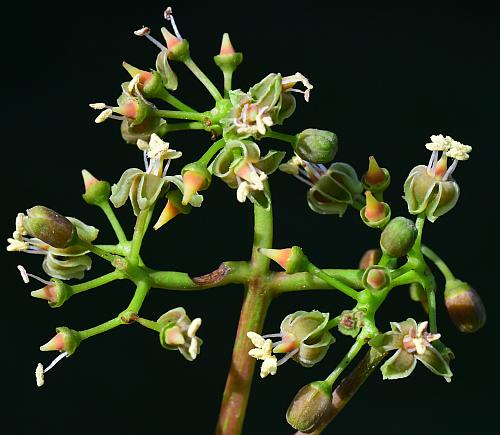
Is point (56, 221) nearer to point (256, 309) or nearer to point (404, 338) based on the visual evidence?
point (256, 309)

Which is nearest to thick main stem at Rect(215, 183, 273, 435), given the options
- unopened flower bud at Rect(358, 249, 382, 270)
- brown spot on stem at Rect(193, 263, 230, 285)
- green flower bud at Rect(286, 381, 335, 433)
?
brown spot on stem at Rect(193, 263, 230, 285)

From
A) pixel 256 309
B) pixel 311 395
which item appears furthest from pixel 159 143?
pixel 311 395

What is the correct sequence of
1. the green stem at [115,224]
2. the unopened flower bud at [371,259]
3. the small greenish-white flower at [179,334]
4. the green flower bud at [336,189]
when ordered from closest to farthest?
the small greenish-white flower at [179,334] < the green stem at [115,224] < the green flower bud at [336,189] < the unopened flower bud at [371,259]

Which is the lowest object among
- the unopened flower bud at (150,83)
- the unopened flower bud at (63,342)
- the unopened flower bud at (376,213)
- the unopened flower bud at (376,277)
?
the unopened flower bud at (63,342)

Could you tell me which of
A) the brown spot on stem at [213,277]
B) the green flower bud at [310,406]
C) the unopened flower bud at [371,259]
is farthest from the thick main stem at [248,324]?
the unopened flower bud at [371,259]

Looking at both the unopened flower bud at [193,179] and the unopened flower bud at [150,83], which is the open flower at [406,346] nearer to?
the unopened flower bud at [193,179]

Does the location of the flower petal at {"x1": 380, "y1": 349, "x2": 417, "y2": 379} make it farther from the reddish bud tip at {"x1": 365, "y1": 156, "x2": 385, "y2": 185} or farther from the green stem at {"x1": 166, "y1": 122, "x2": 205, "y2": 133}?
the green stem at {"x1": 166, "y1": 122, "x2": 205, "y2": 133}

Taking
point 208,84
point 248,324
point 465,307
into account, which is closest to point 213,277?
point 248,324
